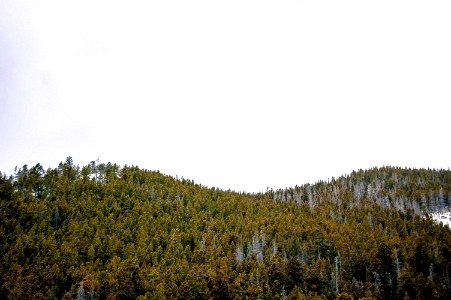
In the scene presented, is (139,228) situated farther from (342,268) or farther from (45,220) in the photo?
(342,268)

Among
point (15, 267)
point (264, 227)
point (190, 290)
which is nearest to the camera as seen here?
point (190, 290)

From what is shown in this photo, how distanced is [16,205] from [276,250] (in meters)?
98.5

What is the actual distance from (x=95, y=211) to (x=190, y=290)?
72296mm

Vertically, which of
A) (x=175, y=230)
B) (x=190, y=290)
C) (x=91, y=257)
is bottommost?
(x=190, y=290)

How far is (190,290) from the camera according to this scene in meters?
106

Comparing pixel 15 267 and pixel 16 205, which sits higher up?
pixel 16 205

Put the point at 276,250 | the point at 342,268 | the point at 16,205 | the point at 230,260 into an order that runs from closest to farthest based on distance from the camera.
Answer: the point at 342,268 → the point at 230,260 → the point at 276,250 → the point at 16,205

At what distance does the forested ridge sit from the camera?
109 metres

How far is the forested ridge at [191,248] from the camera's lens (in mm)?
108812

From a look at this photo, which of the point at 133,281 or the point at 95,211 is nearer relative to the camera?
the point at 133,281

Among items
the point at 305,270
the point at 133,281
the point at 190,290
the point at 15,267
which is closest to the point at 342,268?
the point at 305,270

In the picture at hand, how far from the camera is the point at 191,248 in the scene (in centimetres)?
15675

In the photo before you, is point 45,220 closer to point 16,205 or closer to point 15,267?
point 16,205

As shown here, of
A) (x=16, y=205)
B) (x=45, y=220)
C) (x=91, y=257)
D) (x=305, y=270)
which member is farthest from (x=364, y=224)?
(x=16, y=205)
